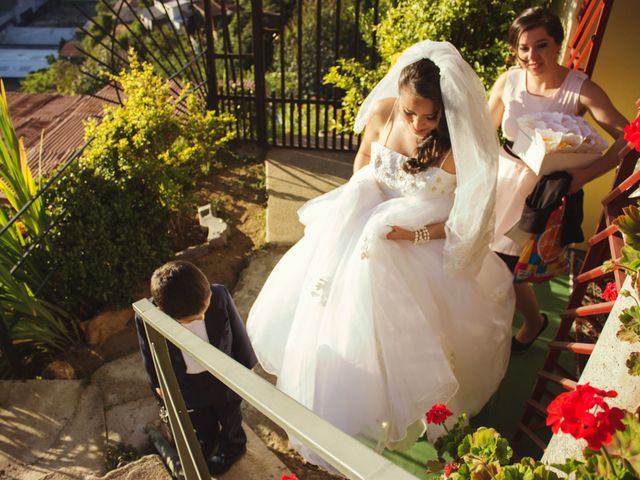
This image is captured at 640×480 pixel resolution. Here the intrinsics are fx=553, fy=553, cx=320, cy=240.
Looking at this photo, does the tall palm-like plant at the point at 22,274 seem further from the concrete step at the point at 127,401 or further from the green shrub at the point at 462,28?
the green shrub at the point at 462,28

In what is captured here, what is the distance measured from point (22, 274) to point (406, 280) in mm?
2423

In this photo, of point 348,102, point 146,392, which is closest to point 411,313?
point 146,392

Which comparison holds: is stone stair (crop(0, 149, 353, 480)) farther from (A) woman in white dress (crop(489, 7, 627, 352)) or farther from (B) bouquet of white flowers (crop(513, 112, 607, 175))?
(B) bouquet of white flowers (crop(513, 112, 607, 175))

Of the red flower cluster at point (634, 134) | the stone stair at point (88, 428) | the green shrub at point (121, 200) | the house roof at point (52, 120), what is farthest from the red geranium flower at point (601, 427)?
the house roof at point (52, 120)

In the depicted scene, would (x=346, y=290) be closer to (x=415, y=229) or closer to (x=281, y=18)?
(x=415, y=229)

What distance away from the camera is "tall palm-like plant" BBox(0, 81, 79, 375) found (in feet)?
11.3

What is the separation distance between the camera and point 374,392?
2752 mm

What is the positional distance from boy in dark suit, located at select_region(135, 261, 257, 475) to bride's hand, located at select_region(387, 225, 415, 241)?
0.89 meters

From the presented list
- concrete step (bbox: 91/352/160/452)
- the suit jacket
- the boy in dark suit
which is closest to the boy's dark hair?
the boy in dark suit

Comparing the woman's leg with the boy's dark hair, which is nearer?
the boy's dark hair

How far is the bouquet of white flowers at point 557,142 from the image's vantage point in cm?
278

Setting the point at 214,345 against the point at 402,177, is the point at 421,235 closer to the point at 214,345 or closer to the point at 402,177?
the point at 402,177

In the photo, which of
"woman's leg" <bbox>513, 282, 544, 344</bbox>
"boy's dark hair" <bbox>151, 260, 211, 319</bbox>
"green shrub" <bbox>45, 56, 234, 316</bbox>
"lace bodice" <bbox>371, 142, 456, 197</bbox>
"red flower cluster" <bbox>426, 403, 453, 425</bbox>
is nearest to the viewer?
"red flower cluster" <bbox>426, 403, 453, 425</bbox>

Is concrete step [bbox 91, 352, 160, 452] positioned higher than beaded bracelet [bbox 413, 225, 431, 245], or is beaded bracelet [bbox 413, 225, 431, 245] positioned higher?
beaded bracelet [bbox 413, 225, 431, 245]
